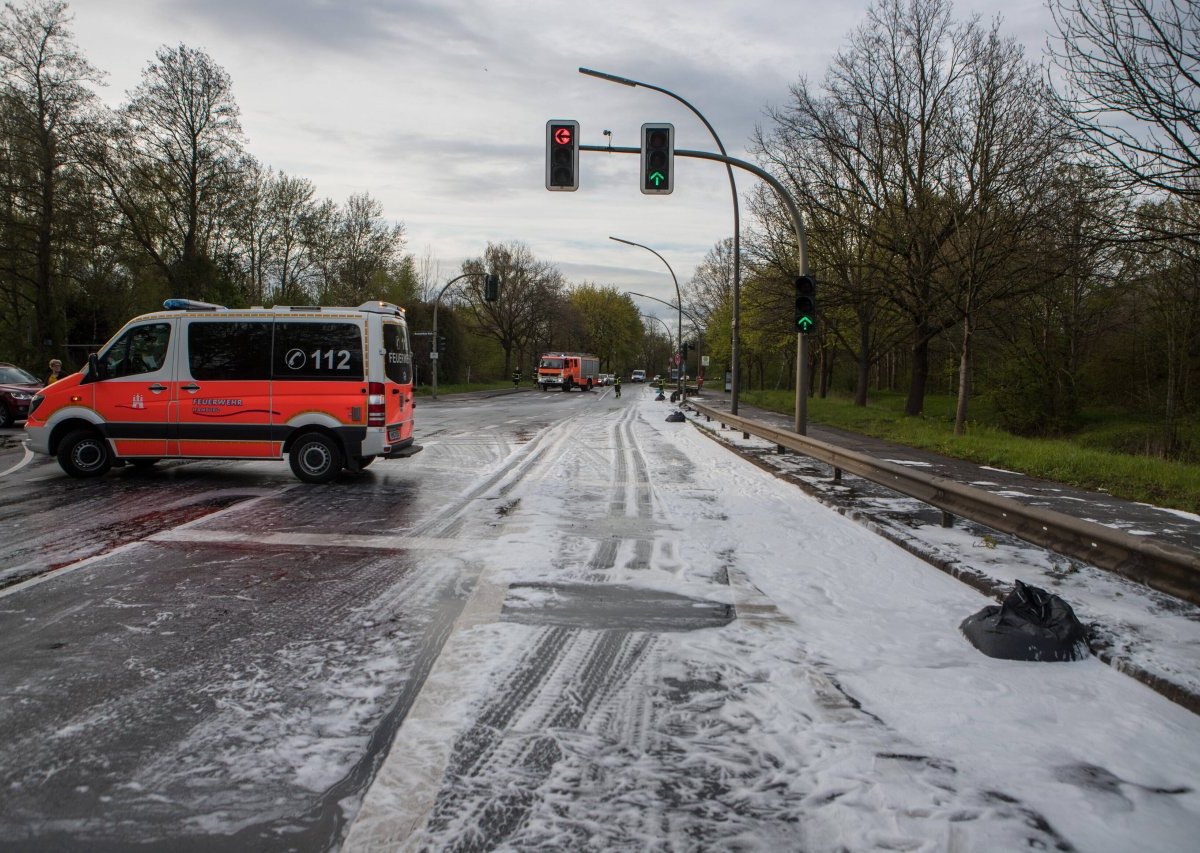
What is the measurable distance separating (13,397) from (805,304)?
18.2 meters

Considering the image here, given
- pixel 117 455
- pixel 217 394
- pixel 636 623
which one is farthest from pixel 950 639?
pixel 117 455

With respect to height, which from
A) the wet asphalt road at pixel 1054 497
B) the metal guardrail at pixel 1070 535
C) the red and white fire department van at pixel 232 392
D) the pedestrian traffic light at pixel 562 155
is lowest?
the wet asphalt road at pixel 1054 497

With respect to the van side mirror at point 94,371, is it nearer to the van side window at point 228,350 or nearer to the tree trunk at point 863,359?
the van side window at point 228,350

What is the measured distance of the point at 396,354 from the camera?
1078 centimetres

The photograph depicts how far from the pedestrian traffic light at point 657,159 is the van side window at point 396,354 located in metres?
5.40

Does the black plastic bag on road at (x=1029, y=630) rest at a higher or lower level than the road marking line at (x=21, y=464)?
higher

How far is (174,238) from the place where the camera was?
31.9 meters

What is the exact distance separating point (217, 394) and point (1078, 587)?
950 cm

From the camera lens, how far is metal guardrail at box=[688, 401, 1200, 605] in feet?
14.0

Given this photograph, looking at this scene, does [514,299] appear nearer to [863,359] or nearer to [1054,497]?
[863,359]

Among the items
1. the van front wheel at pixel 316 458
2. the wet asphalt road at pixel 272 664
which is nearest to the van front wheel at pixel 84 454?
the wet asphalt road at pixel 272 664

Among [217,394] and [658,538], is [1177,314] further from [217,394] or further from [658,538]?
[217,394]

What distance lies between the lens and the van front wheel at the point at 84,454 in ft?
33.8

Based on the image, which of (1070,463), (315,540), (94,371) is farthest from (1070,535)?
(94,371)
